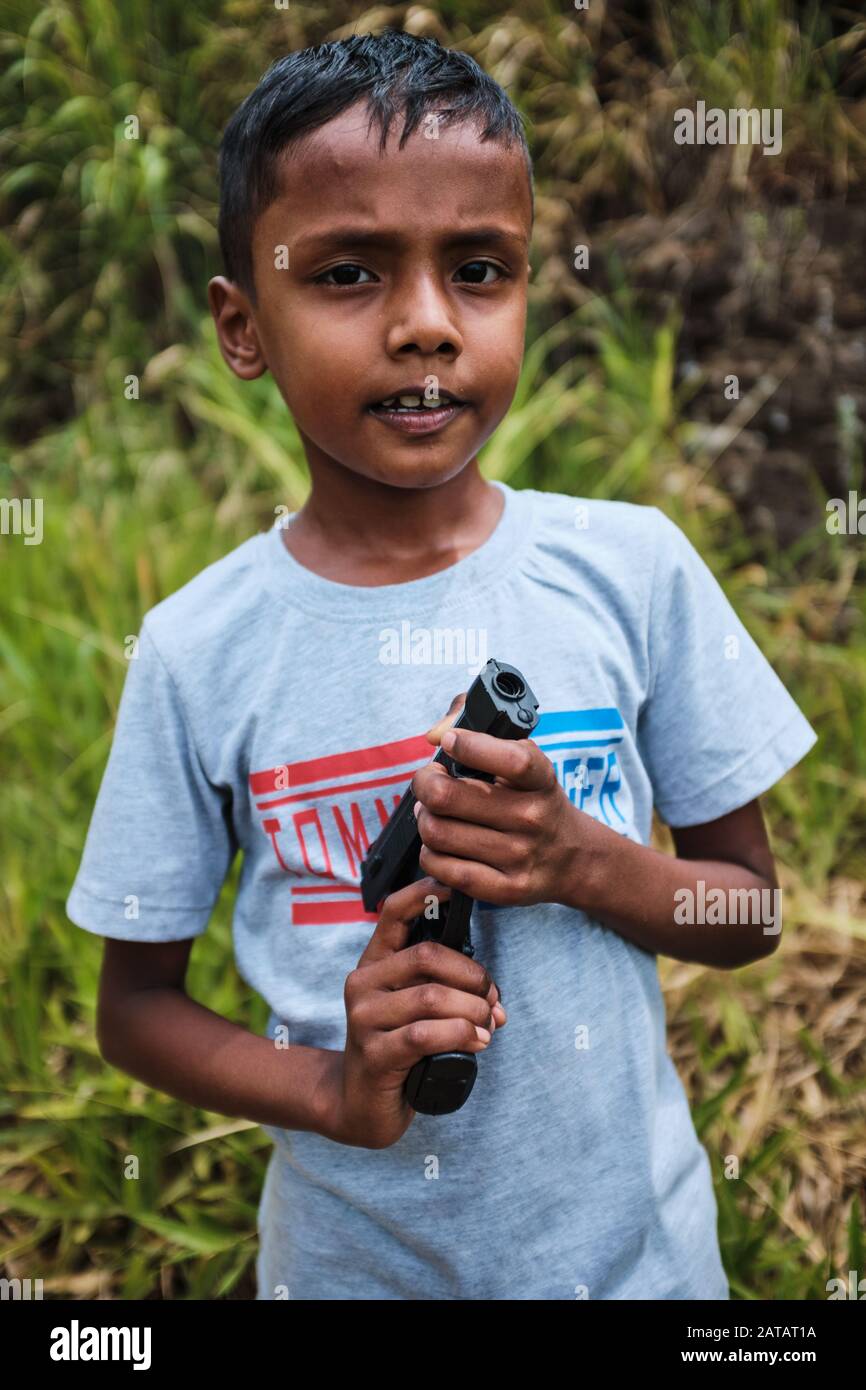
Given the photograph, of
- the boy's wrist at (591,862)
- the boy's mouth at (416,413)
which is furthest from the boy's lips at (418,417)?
the boy's wrist at (591,862)

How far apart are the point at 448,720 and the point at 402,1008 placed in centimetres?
26

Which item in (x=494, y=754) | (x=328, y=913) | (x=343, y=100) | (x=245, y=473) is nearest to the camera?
(x=494, y=754)

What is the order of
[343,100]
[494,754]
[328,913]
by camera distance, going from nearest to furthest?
[494,754] < [343,100] < [328,913]

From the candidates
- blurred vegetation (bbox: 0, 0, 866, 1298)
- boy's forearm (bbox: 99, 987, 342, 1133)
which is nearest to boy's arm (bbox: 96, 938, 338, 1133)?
boy's forearm (bbox: 99, 987, 342, 1133)

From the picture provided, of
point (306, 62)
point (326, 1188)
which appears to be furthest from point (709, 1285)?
point (306, 62)

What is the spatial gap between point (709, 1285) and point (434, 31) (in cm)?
355

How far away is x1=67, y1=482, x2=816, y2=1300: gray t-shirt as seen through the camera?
128 centimetres

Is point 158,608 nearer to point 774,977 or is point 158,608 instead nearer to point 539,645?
point 539,645

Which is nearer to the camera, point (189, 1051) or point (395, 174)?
point (395, 174)

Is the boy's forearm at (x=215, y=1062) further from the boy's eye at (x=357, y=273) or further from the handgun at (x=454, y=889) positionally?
the boy's eye at (x=357, y=273)

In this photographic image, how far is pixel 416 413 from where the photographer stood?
1.21 meters

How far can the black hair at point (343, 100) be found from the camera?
119 centimetres

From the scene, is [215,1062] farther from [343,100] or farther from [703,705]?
[343,100]

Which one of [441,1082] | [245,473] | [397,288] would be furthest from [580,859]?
[245,473]
